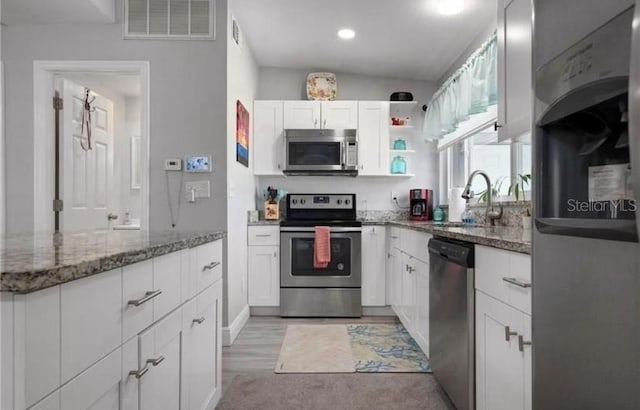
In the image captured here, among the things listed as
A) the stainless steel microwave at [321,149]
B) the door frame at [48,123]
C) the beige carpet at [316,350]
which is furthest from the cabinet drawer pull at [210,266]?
the stainless steel microwave at [321,149]

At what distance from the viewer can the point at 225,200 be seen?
292 cm

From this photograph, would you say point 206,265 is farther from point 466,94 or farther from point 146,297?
point 466,94

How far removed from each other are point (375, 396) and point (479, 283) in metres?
0.96

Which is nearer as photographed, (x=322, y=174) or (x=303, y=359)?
(x=303, y=359)

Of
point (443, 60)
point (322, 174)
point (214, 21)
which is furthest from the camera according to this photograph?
point (322, 174)

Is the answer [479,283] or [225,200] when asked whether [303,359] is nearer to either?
[225,200]

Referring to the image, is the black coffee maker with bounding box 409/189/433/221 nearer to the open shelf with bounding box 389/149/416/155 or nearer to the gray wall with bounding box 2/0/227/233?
the open shelf with bounding box 389/149/416/155

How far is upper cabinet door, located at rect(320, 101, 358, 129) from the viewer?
4035mm

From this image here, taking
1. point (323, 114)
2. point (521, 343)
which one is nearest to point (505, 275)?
point (521, 343)

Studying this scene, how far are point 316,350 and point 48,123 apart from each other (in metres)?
2.69

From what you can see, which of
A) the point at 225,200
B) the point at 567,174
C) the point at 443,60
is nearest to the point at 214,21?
the point at 225,200

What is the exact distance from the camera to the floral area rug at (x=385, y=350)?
2.48m

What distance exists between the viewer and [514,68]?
6.31 feet

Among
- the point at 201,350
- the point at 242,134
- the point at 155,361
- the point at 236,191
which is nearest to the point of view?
the point at 155,361
